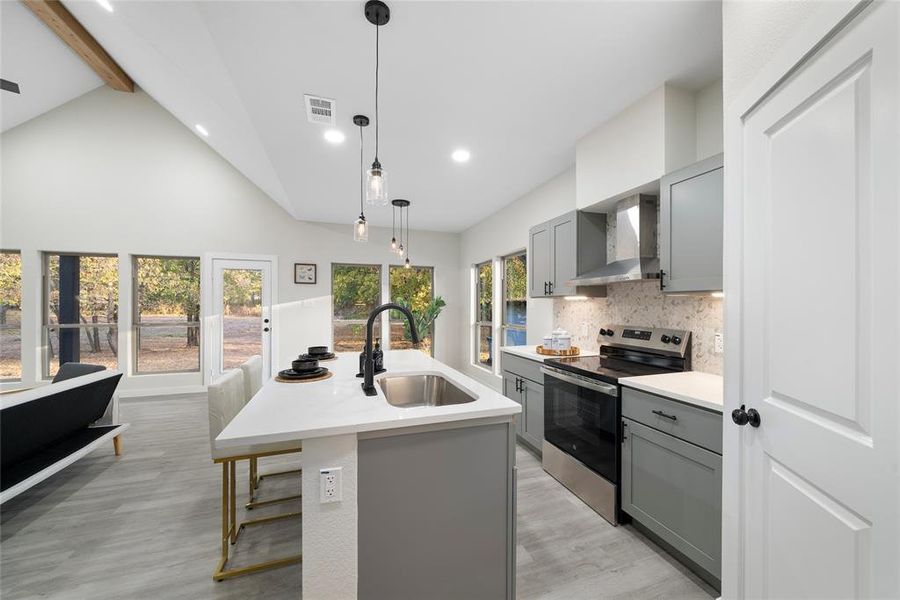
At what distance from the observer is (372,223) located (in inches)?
231

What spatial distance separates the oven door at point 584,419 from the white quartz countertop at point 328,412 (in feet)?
2.84

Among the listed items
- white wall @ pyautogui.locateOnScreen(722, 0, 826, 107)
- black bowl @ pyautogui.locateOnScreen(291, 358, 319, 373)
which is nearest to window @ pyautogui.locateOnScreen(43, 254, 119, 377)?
black bowl @ pyautogui.locateOnScreen(291, 358, 319, 373)

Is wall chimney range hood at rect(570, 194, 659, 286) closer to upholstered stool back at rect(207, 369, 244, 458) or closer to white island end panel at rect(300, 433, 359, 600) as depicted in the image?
white island end panel at rect(300, 433, 359, 600)

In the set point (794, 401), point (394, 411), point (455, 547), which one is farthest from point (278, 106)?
point (794, 401)

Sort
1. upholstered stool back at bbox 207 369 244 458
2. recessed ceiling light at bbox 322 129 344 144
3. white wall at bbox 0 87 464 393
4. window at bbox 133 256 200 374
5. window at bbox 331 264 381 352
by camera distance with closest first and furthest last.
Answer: upholstered stool back at bbox 207 369 244 458 < recessed ceiling light at bbox 322 129 344 144 < white wall at bbox 0 87 464 393 < window at bbox 133 256 200 374 < window at bbox 331 264 381 352

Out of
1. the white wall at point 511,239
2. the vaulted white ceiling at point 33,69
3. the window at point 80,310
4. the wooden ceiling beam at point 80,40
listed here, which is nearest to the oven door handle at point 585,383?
the white wall at point 511,239

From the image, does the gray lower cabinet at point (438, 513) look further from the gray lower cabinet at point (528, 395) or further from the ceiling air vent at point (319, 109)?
the ceiling air vent at point (319, 109)

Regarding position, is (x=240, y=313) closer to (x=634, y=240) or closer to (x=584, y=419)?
(x=584, y=419)

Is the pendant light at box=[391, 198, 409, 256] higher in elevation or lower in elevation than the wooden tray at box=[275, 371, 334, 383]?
higher

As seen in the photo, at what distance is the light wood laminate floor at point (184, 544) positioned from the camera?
5.45 feet

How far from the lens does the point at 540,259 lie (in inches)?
135

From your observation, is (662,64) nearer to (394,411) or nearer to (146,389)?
(394,411)

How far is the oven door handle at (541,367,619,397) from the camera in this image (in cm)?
208

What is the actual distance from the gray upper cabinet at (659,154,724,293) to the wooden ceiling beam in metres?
5.65
